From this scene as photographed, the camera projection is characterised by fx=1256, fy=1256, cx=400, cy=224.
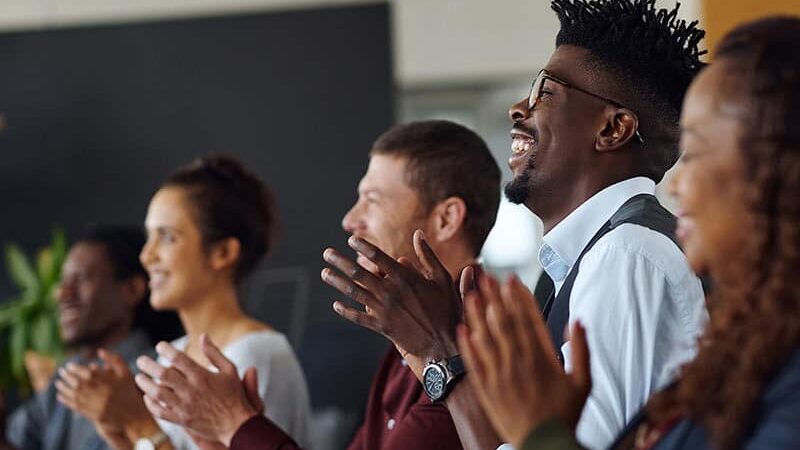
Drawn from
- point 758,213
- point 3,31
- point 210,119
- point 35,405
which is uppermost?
point 758,213

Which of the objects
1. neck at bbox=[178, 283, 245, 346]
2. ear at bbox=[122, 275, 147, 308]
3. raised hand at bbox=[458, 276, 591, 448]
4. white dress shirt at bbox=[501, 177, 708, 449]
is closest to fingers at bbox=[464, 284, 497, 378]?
raised hand at bbox=[458, 276, 591, 448]

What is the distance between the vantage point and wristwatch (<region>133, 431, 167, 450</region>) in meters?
2.77

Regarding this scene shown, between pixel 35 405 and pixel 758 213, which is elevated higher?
pixel 758 213

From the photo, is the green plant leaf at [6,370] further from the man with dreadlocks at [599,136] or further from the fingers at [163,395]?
the man with dreadlocks at [599,136]

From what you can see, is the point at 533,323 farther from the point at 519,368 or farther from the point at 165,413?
the point at 165,413

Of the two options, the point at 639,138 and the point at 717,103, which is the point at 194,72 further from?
the point at 717,103

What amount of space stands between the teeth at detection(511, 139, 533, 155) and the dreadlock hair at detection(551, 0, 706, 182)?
157mm

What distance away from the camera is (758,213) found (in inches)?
47.7

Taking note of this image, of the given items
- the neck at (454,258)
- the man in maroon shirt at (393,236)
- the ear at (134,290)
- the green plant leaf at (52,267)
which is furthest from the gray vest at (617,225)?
the green plant leaf at (52,267)

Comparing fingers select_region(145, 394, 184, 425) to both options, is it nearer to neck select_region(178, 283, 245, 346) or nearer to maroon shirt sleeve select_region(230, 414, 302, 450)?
maroon shirt sleeve select_region(230, 414, 302, 450)

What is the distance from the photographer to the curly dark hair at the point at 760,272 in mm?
1196

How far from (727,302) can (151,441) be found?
181 centimetres

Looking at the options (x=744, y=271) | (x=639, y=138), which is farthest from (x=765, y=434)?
(x=639, y=138)

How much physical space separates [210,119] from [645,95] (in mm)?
3934
